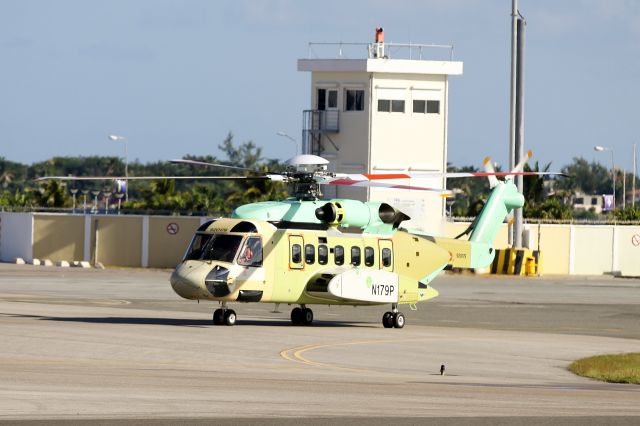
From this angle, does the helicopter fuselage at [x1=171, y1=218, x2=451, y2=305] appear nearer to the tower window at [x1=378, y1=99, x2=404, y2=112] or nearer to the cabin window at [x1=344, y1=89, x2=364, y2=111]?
the tower window at [x1=378, y1=99, x2=404, y2=112]

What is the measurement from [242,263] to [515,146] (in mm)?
43022

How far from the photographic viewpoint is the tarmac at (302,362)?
17.3 meters

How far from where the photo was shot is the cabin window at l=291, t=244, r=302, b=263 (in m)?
34.2

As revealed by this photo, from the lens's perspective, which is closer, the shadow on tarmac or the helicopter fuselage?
the helicopter fuselage

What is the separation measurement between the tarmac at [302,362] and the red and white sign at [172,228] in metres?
19.3

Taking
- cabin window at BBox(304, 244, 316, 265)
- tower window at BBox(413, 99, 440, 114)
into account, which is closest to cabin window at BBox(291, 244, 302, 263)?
cabin window at BBox(304, 244, 316, 265)

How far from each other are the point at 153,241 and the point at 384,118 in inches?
602

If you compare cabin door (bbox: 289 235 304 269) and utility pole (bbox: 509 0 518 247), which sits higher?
utility pole (bbox: 509 0 518 247)

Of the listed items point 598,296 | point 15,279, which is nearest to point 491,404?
point 598,296

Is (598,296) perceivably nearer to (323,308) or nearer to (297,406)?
(323,308)

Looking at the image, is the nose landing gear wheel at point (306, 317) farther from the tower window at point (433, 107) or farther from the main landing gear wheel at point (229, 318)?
the tower window at point (433, 107)

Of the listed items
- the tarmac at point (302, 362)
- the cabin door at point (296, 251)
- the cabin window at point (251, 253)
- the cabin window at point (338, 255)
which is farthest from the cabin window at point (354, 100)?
the cabin window at point (251, 253)

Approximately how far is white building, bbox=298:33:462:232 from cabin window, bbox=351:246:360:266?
37.3 metres

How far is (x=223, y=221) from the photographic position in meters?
33.7
